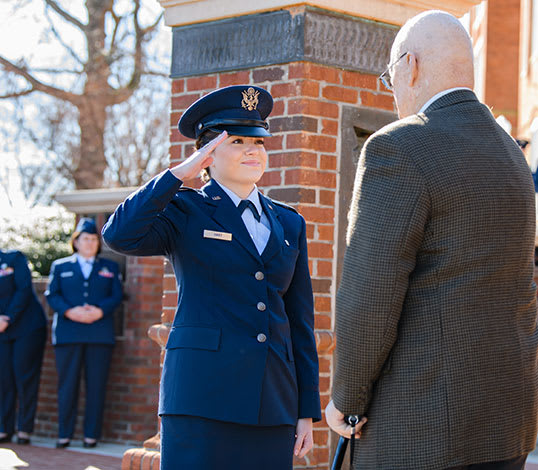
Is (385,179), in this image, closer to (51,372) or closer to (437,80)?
(437,80)

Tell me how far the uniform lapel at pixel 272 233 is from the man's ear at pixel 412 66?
0.96 metres

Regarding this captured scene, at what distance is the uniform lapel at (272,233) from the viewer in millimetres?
3570

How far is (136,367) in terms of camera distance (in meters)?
9.04

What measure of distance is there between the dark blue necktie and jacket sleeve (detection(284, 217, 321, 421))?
0.25m

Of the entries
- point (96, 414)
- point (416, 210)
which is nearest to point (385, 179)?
point (416, 210)

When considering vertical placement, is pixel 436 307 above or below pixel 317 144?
below

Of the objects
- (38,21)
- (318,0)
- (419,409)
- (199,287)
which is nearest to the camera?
(419,409)

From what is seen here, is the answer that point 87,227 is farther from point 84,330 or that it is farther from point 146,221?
point 146,221

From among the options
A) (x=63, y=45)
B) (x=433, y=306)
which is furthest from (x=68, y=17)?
(x=433, y=306)

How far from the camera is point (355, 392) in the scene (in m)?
2.68

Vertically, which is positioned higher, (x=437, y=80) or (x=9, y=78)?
(x=9, y=78)

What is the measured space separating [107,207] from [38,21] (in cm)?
974

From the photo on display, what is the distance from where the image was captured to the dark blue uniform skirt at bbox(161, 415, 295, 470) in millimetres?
3301

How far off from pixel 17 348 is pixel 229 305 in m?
6.25
